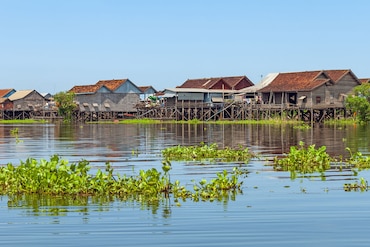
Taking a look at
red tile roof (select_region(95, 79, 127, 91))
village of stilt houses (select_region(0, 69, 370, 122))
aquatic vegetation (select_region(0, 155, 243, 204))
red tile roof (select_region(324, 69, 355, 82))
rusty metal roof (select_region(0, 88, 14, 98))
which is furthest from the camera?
rusty metal roof (select_region(0, 88, 14, 98))

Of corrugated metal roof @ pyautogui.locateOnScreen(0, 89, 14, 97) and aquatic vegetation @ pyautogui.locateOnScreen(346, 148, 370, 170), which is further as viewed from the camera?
corrugated metal roof @ pyautogui.locateOnScreen(0, 89, 14, 97)

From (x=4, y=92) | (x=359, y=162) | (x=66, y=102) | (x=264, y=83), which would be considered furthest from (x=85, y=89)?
Answer: (x=359, y=162)

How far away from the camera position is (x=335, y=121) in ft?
233

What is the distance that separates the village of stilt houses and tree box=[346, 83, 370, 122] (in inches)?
112

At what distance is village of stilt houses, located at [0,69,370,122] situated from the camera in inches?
2835

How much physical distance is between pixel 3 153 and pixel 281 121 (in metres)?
46.6

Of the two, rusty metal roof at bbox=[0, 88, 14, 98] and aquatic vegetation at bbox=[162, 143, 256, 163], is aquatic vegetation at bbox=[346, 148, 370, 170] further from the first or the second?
rusty metal roof at bbox=[0, 88, 14, 98]

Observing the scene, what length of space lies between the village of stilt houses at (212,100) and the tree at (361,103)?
2.83 meters

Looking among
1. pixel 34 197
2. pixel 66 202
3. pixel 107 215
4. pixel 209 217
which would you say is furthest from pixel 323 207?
pixel 34 197

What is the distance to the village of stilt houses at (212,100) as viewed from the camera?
7200cm

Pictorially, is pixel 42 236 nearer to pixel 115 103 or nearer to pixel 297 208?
pixel 297 208

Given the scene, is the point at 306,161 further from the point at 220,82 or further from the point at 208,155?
the point at 220,82

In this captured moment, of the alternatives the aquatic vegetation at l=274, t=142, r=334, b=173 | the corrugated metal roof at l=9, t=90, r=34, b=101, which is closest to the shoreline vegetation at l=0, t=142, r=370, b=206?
the aquatic vegetation at l=274, t=142, r=334, b=173

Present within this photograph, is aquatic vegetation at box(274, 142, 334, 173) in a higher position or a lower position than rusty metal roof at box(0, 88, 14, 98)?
lower
